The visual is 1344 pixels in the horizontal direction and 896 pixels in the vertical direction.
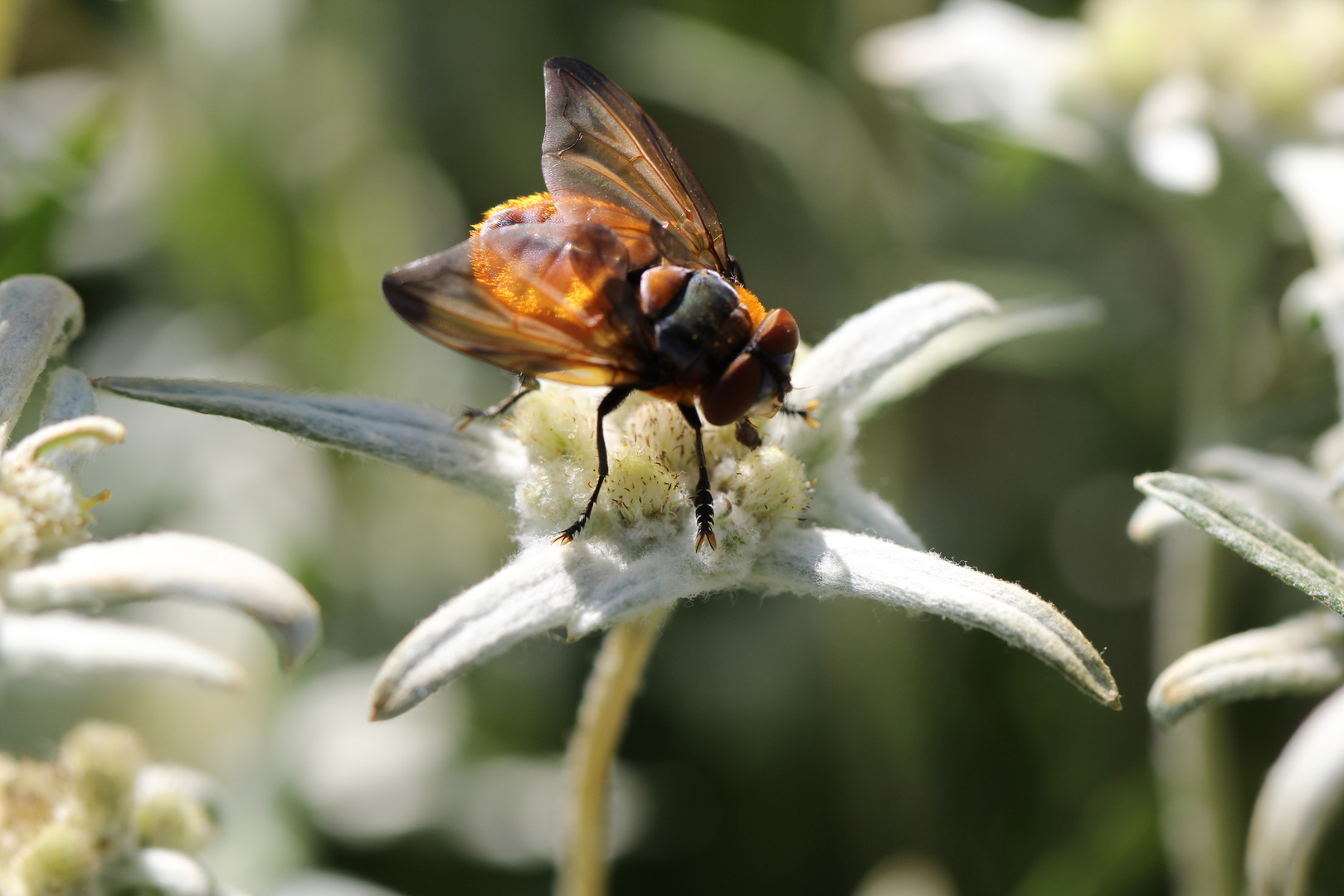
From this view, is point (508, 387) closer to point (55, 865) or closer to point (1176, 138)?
point (1176, 138)

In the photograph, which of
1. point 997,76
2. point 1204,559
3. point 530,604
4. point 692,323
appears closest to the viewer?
point 530,604

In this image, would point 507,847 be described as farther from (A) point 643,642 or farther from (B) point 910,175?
(B) point 910,175

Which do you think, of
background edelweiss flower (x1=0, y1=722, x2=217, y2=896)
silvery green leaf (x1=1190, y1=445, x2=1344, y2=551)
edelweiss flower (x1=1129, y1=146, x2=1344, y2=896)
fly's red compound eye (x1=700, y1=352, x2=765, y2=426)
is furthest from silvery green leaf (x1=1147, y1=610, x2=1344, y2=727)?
background edelweiss flower (x1=0, y1=722, x2=217, y2=896)

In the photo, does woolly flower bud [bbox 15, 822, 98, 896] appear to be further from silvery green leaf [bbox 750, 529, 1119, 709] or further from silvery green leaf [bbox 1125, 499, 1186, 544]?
silvery green leaf [bbox 1125, 499, 1186, 544]

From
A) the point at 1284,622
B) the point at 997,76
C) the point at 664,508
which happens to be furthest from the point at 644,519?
the point at 997,76

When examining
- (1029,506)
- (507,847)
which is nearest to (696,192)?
(507,847)

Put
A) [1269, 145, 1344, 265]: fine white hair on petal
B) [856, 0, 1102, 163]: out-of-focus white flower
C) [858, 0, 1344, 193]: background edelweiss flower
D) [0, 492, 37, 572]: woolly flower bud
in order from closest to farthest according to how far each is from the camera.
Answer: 1. [0, 492, 37, 572]: woolly flower bud
2. [1269, 145, 1344, 265]: fine white hair on petal
3. [858, 0, 1344, 193]: background edelweiss flower
4. [856, 0, 1102, 163]: out-of-focus white flower

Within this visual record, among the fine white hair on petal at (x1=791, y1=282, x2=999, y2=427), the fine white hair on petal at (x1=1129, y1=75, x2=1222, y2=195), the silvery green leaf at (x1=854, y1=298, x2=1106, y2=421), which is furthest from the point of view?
the fine white hair on petal at (x1=1129, y1=75, x2=1222, y2=195)
